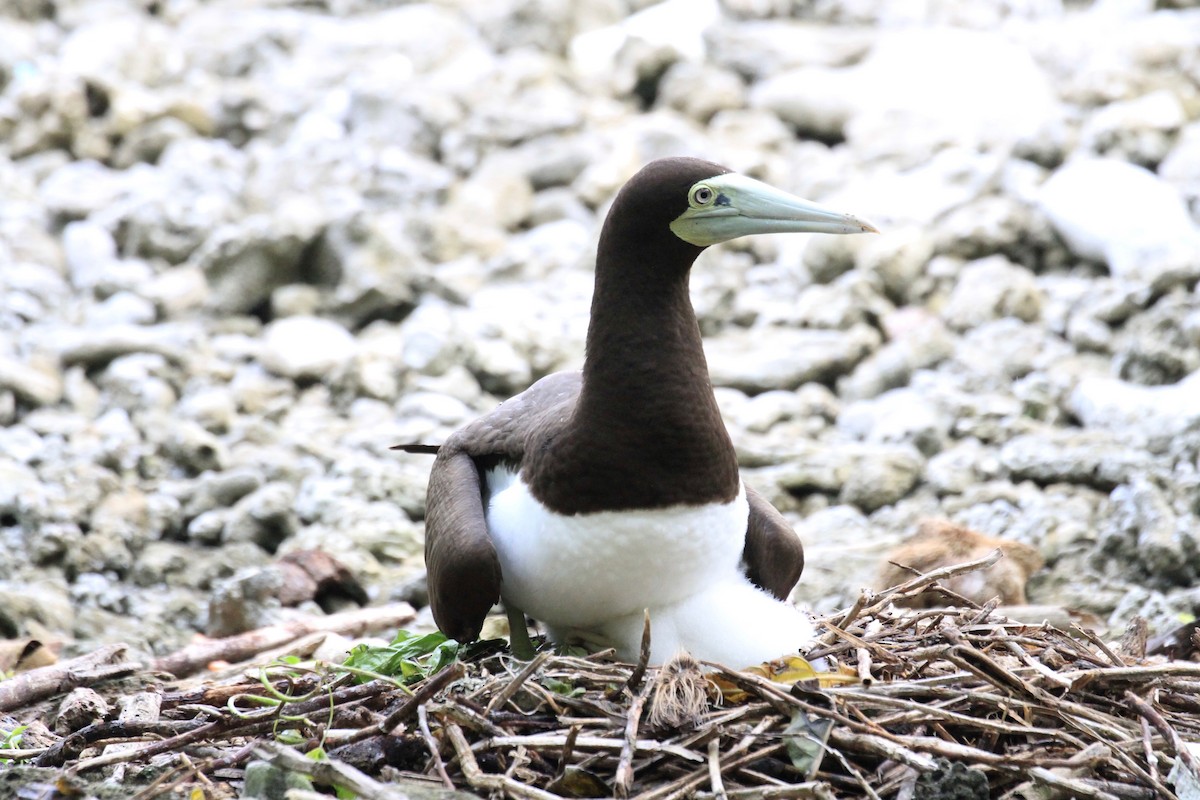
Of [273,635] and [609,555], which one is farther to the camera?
[273,635]

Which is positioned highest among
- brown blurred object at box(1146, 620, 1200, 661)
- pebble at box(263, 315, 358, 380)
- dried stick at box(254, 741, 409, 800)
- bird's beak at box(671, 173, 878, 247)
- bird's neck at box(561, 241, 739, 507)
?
bird's beak at box(671, 173, 878, 247)

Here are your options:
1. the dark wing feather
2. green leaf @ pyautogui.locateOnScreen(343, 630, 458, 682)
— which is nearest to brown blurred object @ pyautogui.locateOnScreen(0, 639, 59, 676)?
green leaf @ pyautogui.locateOnScreen(343, 630, 458, 682)

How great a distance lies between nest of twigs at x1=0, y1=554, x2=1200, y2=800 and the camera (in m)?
4.29

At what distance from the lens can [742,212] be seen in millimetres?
A: 5152

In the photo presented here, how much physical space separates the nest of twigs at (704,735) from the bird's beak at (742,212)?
145 centimetres

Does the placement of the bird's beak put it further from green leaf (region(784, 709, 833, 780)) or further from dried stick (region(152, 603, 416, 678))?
dried stick (region(152, 603, 416, 678))

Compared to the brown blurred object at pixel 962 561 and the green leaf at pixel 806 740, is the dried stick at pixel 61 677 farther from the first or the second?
the brown blurred object at pixel 962 561

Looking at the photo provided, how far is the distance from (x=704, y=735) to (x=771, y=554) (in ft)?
4.04

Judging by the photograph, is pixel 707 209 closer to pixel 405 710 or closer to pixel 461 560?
pixel 461 560

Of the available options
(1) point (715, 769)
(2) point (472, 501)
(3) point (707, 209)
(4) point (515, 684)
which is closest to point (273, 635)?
(2) point (472, 501)

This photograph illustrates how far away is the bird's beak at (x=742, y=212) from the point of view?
5.14 metres

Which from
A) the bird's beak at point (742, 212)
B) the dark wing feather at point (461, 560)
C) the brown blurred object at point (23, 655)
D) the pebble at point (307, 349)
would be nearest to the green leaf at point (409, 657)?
the dark wing feather at point (461, 560)

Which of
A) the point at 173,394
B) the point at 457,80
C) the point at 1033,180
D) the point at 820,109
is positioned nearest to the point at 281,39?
the point at 457,80

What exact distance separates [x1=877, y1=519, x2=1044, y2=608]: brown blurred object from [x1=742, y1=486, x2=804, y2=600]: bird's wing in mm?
1571
